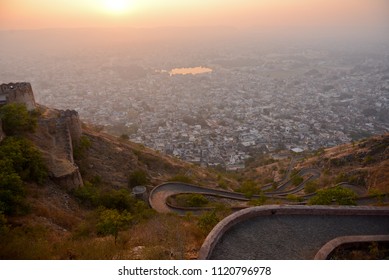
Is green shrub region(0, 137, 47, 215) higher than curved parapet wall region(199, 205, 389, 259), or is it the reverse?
green shrub region(0, 137, 47, 215)

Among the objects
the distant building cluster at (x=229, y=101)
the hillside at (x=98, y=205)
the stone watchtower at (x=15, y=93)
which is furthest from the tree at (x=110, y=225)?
the distant building cluster at (x=229, y=101)

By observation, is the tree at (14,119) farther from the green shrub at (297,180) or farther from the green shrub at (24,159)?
the green shrub at (297,180)

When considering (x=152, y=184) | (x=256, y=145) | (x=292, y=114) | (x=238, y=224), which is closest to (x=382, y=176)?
(x=152, y=184)

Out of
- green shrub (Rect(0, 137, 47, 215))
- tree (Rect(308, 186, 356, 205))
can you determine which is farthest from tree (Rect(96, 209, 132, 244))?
tree (Rect(308, 186, 356, 205))

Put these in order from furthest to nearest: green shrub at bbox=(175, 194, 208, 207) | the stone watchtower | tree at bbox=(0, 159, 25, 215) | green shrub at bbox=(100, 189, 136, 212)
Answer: green shrub at bbox=(175, 194, 208, 207)
the stone watchtower
green shrub at bbox=(100, 189, 136, 212)
tree at bbox=(0, 159, 25, 215)

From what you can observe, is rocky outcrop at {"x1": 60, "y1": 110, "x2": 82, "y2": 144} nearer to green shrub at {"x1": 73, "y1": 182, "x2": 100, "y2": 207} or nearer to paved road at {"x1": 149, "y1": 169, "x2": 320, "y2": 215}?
paved road at {"x1": 149, "y1": 169, "x2": 320, "y2": 215}
